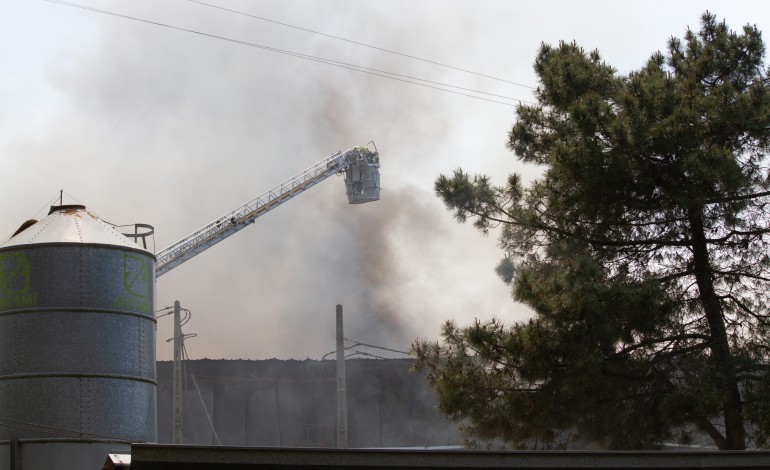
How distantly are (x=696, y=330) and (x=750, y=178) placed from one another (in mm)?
2711

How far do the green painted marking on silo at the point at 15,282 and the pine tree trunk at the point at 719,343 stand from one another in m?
10.4

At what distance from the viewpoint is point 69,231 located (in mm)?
14477

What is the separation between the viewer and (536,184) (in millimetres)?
18844

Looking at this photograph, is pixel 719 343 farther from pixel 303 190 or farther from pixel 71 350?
pixel 303 190

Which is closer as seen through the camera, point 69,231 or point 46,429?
point 46,429

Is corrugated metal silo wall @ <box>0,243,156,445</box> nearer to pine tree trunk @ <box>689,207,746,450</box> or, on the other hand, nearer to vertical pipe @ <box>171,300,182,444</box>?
pine tree trunk @ <box>689,207,746,450</box>

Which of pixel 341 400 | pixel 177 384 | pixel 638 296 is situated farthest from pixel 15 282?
pixel 341 400

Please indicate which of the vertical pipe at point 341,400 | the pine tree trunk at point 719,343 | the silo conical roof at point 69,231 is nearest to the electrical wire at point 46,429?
the silo conical roof at point 69,231

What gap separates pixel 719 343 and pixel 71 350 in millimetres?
10123

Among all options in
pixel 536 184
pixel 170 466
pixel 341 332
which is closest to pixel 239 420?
pixel 341 332

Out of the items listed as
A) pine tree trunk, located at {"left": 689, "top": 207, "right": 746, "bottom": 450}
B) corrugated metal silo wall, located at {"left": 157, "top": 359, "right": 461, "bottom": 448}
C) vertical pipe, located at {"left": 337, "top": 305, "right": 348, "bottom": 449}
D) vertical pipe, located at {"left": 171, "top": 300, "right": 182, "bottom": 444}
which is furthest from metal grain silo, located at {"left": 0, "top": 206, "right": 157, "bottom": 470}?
corrugated metal silo wall, located at {"left": 157, "top": 359, "right": 461, "bottom": 448}

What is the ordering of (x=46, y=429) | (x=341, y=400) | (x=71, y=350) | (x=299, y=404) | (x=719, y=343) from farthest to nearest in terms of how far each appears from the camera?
(x=299, y=404), (x=341, y=400), (x=719, y=343), (x=71, y=350), (x=46, y=429)

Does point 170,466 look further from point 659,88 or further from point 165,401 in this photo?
point 165,401

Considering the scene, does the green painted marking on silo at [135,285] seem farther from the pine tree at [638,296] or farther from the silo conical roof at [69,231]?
the pine tree at [638,296]
